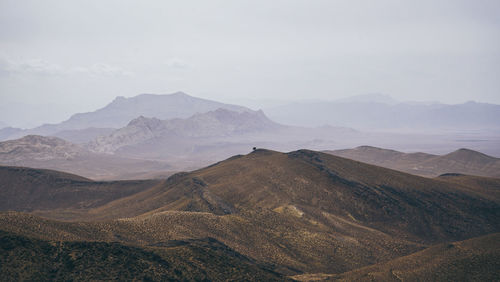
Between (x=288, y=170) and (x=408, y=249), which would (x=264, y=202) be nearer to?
(x=288, y=170)

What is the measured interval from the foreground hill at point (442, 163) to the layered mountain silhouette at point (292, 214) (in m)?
71.2

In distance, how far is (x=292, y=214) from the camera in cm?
5350

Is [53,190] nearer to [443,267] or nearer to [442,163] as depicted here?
[443,267]

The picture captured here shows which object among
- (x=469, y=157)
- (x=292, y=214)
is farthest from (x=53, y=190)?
(x=469, y=157)

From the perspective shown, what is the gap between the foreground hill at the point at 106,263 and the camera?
73.9 feet

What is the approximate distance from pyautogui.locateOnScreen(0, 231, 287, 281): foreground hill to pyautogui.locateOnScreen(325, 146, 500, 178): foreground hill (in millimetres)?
123214

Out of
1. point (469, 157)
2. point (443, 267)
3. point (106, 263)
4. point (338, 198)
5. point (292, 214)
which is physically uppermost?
point (106, 263)

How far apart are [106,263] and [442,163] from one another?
150415 mm

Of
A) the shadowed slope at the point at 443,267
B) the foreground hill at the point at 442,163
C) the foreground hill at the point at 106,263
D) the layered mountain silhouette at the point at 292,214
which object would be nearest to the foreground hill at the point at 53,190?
the layered mountain silhouette at the point at 292,214

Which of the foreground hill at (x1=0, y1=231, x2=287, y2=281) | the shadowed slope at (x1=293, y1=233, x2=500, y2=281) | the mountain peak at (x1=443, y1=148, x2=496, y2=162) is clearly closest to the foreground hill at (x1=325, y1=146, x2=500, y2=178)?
the mountain peak at (x1=443, y1=148, x2=496, y2=162)

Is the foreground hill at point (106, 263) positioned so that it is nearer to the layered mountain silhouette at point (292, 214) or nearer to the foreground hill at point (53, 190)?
the layered mountain silhouette at point (292, 214)

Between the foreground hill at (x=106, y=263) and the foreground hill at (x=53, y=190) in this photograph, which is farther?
the foreground hill at (x=53, y=190)

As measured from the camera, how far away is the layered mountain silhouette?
122ft

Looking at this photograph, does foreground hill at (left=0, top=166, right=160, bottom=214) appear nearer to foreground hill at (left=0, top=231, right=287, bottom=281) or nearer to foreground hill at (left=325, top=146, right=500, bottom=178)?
foreground hill at (left=0, top=231, right=287, bottom=281)
